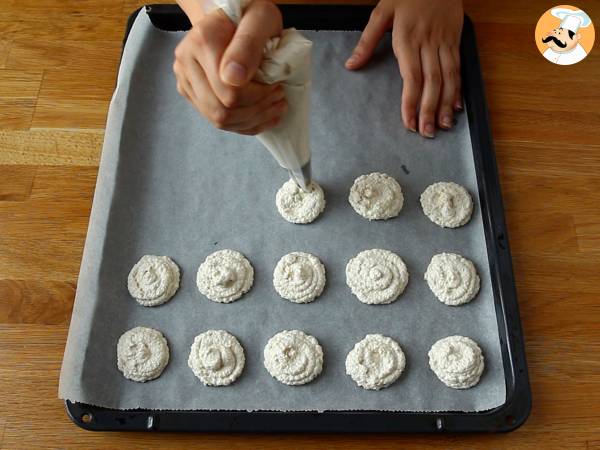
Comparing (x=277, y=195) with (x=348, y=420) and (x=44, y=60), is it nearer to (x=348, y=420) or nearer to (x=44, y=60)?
(x=348, y=420)

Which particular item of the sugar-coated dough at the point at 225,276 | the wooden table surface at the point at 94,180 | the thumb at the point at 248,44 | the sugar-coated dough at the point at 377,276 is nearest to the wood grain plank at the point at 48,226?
the wooden table surface at the point at 94,180

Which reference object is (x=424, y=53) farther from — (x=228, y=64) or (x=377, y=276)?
(x=228, y=64)

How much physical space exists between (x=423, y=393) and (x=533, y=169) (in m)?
0.42

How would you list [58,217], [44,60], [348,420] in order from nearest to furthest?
1. [348,420]
2. [58,217]
3. [44,60]

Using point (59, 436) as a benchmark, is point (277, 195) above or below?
above

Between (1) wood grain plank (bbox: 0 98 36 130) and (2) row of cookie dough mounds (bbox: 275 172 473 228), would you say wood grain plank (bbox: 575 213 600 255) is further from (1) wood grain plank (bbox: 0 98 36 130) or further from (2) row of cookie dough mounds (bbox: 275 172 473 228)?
(1) wood grain plank (bbox: 0 98 36 130)

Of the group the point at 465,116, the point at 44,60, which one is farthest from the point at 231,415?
the point at 44,60

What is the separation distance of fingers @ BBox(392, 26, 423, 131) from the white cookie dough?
0.25 metres

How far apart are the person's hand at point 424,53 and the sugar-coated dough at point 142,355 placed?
0.54m

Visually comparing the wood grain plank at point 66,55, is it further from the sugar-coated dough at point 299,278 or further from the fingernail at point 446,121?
the fingernail at point 446,121

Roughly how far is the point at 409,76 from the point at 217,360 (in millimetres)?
A: 558

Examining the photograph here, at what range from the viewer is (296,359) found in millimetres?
876

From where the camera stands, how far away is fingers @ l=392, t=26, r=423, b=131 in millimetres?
1026

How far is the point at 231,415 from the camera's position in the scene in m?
0.85
